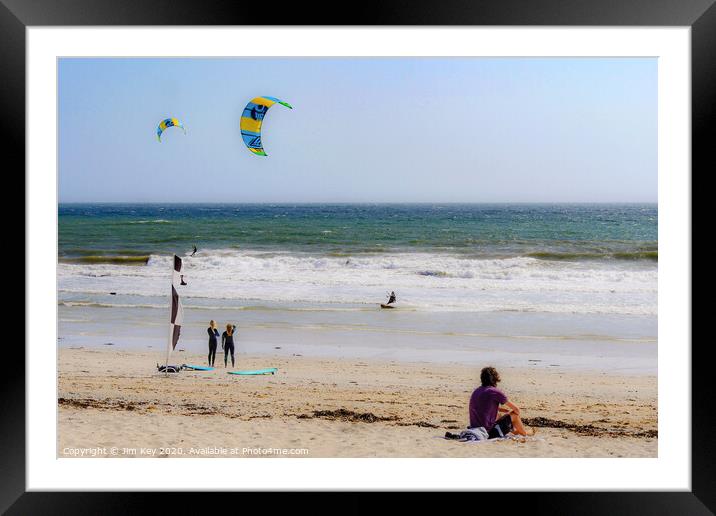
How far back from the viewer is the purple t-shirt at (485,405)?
12.1 ft

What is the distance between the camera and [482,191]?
1088 cm

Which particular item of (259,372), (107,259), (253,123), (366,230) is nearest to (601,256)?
(366,230)

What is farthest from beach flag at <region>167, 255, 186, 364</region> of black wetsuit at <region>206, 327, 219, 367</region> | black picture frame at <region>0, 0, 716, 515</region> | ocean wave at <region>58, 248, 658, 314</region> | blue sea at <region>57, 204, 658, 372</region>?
ocean wave at <region>58, 248, 658, 314</region>

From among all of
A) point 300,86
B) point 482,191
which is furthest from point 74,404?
point 482,191

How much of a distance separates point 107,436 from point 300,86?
643 cm

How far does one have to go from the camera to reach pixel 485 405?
374 centimetres

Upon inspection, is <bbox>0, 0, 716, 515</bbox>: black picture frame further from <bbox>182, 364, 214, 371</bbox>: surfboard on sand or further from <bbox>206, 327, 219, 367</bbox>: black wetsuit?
<bbox>206, 327, 219, 367</bbox>: black wetsuit

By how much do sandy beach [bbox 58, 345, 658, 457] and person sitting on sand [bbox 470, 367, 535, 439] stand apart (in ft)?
0.30

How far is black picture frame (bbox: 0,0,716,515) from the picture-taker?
2770mm

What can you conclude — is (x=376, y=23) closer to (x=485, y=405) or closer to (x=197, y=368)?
(x=485, y=405)

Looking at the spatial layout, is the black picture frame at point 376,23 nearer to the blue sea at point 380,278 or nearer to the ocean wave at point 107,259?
the blue sea at point 380,278

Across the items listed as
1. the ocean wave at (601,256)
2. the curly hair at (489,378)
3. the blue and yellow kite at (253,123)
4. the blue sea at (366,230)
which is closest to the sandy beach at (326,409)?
the curly hair at (489,378)

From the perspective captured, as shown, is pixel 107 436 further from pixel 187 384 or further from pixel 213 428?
pixel 187 384

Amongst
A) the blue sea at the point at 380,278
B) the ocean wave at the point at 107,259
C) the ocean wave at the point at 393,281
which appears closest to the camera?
the blue sea at the point at 380,278
